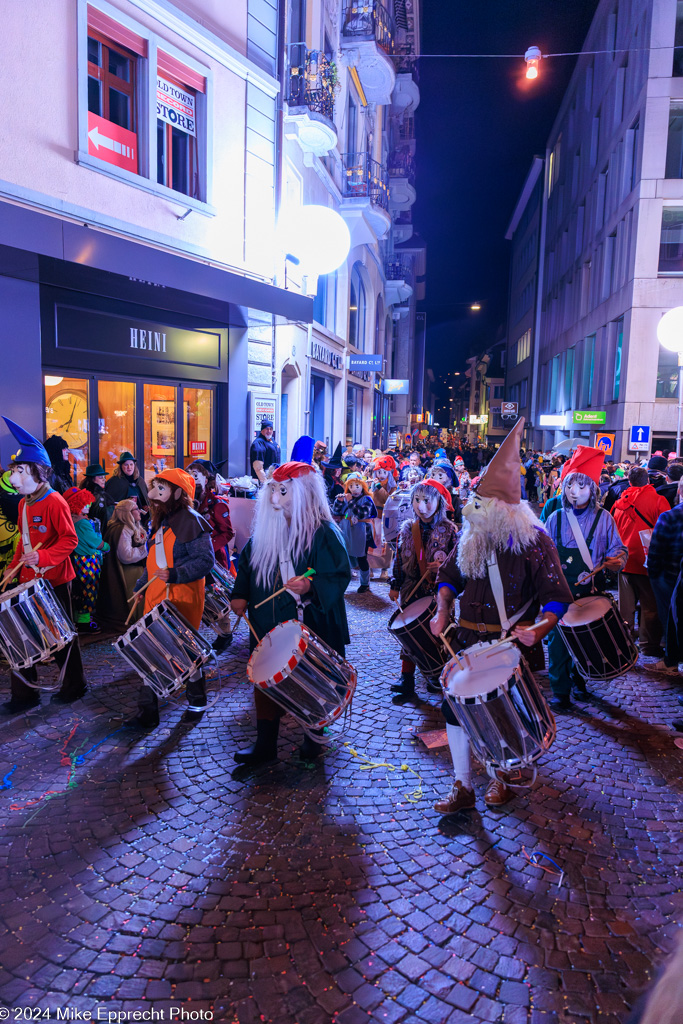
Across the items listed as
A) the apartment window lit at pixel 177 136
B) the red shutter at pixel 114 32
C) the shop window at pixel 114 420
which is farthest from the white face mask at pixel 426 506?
the red shutter at pixel 114 32

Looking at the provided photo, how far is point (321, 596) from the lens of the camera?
4.49 m

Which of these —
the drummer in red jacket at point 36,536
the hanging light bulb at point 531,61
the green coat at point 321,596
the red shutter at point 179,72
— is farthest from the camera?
the hanging light bulb at point 531,61

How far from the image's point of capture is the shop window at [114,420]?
1045 cm

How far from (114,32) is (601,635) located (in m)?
10.8

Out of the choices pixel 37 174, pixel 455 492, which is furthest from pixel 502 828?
pixel 37 174

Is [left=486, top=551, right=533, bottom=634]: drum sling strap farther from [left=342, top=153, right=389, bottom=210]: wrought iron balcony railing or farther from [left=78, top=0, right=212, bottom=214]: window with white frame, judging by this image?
[left=342, top=153, right=389, bottom=210]: wrought iron balcony railing

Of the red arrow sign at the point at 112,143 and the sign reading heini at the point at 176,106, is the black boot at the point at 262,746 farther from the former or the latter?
the sign reading heini at the point at 176,106

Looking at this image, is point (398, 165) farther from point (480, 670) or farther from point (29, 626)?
point (480, 670)

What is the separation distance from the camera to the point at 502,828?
3.91 m

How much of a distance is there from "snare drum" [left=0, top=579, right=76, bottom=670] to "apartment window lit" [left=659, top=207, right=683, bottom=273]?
2399 centimetres

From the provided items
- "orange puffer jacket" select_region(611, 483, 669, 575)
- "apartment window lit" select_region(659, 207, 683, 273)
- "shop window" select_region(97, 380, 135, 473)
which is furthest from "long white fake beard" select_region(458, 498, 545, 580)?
"apartment window lit" select_region(659, 207, 683, 273)

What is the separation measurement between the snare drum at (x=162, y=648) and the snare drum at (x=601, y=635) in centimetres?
285

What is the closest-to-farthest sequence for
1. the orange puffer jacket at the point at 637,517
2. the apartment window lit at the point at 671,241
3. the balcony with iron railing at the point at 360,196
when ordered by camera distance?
the orange puffer jacket at the point at 637,517
the balcony with iron railing at the point at 360,196
the apartment window lit at the point at 671,241

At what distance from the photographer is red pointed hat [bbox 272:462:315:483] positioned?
180 inches
